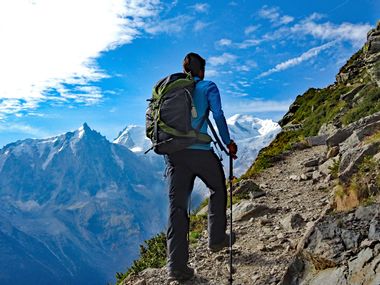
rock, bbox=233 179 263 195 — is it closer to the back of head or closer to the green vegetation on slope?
the green vegetation on slope

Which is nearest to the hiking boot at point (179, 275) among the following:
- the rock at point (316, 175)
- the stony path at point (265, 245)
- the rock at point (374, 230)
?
the stony path at point (265, 245)

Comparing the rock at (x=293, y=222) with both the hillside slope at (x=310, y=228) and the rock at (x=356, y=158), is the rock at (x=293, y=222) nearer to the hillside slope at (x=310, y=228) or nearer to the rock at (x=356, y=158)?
the hillside slope at (x=310, y=228)

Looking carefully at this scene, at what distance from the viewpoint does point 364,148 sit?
8.23 m

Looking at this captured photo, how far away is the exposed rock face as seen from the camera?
14.1 feet

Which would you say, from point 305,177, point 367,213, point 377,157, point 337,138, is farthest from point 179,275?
point 337,138

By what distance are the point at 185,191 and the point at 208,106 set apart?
4.63ft

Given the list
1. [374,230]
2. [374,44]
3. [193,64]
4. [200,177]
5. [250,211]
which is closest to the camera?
[374,230]

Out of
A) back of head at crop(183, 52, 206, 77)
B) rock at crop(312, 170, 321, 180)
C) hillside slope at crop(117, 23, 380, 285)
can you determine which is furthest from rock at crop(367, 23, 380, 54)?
back of head at crop(183, 52, 206, 77)

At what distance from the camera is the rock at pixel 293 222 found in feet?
27.4

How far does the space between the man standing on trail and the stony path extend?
533mm

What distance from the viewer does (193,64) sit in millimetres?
6918

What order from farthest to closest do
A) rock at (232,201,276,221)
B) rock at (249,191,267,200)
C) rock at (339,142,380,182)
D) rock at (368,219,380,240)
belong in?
rock at (249,191,267,200) → rock at (232,201,276,221) → rock at (339,142,380,182) → rock at (368,219,380,240)

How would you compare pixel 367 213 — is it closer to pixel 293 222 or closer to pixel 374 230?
pixel 374 230

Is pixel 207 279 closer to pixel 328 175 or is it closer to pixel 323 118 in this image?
pixel 328 175
